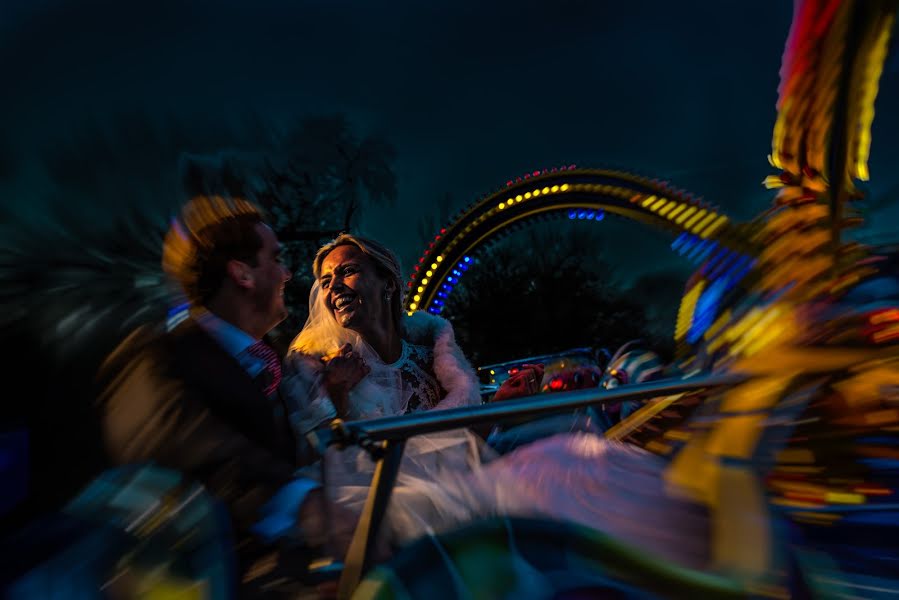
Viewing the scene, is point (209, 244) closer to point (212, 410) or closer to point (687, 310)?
point (212, 410)

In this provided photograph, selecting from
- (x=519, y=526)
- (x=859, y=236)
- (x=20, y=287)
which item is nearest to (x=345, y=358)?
(x=20, y=287)

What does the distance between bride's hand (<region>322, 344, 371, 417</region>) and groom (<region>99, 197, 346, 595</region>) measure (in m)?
0.24

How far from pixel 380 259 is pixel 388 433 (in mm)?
1615

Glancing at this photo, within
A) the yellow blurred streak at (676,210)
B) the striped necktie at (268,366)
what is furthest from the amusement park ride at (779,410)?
the striped necktie at (268,366)

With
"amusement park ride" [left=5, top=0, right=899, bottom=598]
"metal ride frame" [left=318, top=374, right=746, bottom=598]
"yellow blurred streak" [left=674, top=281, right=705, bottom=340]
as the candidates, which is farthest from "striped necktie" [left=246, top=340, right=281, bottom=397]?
"yellow blurred streak" [left=674, top=281, right=705, bottom=340]

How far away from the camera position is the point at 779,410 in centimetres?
110

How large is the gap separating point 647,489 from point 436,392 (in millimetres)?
1257

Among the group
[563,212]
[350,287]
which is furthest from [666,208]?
[350,287]

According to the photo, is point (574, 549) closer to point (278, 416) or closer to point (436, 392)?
point (278, 416)

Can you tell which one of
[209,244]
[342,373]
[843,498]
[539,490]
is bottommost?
[843,498]

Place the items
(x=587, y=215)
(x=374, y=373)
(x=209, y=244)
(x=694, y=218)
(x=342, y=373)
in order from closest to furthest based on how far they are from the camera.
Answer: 1. (x=209, y=244)
2. (x=342, y=373)
3. (x=694, y=218)
4. (x=374, y=373)
5. (x=587, y=215)

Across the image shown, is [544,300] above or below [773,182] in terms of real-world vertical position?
below

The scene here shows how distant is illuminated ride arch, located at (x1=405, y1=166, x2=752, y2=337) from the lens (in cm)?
201

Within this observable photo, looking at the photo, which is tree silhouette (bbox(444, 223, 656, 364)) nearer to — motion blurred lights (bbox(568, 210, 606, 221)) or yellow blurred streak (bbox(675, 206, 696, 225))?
motion blurred lights (bbox(568, 210, 606, 221))
